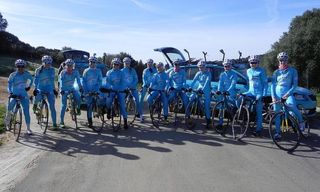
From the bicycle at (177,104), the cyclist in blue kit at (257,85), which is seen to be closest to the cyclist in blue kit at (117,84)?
the bicycle at (177,104)

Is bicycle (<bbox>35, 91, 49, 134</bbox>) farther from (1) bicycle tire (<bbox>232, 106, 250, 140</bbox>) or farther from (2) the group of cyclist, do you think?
(1) bicycle tire (<bbox>232, 106, 250, 140</bbox>)

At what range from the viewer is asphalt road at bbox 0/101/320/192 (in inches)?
261

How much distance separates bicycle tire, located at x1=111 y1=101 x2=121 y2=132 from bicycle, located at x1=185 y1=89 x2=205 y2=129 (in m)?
1.97

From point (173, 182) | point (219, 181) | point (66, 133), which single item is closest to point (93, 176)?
point (173, 182)

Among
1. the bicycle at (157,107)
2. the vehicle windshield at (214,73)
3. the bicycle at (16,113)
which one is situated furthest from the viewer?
the vehicle windshield at (214,73)

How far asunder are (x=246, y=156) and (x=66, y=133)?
5.05 m

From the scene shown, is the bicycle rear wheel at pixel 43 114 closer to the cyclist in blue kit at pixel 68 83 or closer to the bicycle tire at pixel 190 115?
the cyclist in blue kit at pixel 68 83

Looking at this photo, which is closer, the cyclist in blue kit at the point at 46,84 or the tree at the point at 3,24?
the cyclist in blue kit at the point at 46,84

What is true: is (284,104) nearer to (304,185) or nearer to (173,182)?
(304,185)

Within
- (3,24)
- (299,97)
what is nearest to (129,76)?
(299,97)

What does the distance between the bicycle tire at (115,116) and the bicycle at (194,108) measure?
197 cm

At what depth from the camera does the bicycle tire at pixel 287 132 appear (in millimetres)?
9211

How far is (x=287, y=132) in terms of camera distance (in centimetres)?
1017

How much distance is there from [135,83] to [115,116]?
142cm
